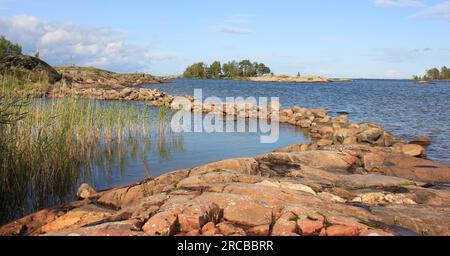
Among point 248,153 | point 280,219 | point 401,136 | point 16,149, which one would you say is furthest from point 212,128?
point 280,219

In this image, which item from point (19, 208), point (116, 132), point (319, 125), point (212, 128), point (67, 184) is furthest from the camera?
point (319, 125)

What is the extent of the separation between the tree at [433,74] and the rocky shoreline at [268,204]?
162706 mm

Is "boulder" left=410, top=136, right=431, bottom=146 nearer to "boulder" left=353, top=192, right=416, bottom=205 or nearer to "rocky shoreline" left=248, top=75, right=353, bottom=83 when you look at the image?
"boulder" left=353, top=192, right=416, bottom=205

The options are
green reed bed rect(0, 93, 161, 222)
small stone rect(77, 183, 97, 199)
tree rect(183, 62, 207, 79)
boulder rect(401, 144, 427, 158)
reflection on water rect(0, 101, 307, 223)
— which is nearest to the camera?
green reed bed rect(0, 93, 161, 222)

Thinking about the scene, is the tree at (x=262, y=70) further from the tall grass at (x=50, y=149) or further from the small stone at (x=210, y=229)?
the small stone at (x=210, y=229)

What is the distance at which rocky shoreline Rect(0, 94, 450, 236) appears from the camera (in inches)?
212

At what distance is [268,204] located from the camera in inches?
245

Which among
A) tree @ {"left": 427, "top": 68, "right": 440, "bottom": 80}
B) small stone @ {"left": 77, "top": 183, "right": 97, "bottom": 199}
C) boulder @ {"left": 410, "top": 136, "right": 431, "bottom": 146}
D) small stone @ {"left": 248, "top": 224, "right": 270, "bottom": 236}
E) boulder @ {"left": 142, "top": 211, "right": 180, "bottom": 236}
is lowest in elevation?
boulder @ {"left": 410, "top": 136, "right": 431, "bottom": 146}

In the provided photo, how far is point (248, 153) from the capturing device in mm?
15102

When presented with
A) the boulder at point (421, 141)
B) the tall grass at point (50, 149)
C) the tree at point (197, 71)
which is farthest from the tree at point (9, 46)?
the tree at point (197, 71)

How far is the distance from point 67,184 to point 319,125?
16.5m

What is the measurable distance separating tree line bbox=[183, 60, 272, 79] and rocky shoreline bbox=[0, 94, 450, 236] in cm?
13274

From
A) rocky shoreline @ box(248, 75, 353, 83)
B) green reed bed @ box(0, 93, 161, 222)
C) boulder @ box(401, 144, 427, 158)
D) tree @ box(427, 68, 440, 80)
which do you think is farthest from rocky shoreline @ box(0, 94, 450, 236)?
tree @ box(427, 68, 440, 80)

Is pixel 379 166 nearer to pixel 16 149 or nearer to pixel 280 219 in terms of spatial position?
pixel 280 219
